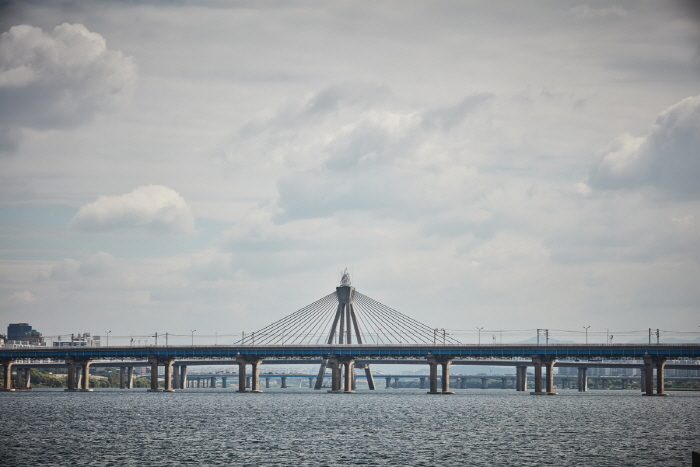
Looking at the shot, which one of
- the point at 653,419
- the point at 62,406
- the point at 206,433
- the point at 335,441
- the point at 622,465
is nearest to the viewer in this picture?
the point at 622,465

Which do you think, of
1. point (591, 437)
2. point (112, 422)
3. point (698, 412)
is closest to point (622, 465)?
point (591, 437)

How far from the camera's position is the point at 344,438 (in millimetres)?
94938

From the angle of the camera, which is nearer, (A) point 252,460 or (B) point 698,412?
(A) point 252,460

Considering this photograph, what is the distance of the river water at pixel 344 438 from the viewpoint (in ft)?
251

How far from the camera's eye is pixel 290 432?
102000 millimetres

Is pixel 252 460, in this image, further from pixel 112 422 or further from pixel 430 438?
pixel 112 422

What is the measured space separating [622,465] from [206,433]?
46964mm

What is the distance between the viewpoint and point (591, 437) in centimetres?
9650

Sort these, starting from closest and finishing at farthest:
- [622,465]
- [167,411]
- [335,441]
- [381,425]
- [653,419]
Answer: [622,465], [335,441], [381,425], [653,419], [167,411]

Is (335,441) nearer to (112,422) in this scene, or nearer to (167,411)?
(112,422)

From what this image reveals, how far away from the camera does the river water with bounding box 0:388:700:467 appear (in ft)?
251

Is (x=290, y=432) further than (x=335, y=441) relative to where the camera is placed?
Yes

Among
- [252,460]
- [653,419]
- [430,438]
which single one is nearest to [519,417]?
[653,419]

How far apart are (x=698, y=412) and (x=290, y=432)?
259 ft
